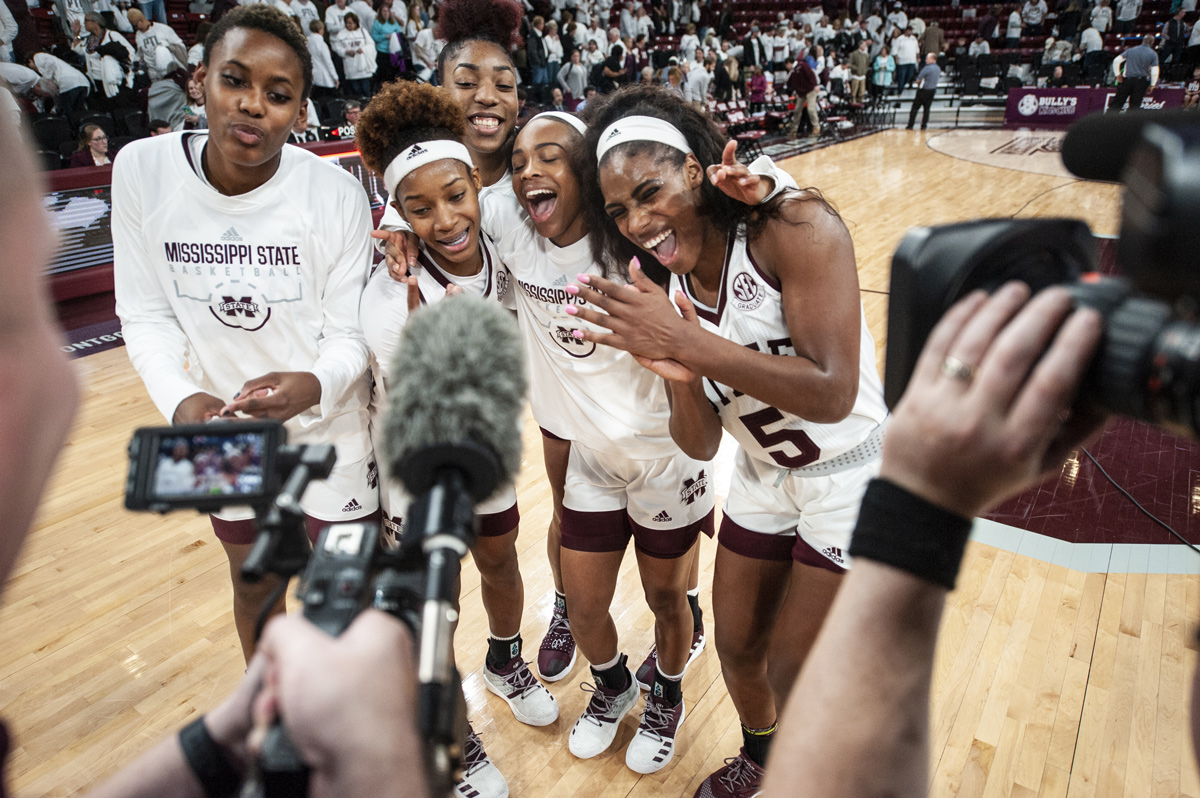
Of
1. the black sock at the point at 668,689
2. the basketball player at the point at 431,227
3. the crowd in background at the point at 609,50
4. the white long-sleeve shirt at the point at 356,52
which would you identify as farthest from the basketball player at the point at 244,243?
the white long-sleeve shirt at the point at 356,52

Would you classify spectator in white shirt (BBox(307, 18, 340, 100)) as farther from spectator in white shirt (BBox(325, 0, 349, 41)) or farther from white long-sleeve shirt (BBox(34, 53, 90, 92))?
white long-sleeve shirt (BBox(34, 53, 90, 92))

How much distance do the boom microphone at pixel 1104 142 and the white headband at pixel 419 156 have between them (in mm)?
1630

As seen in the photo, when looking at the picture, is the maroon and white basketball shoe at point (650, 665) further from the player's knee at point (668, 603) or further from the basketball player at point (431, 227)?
the basketball player at point (431, 227)

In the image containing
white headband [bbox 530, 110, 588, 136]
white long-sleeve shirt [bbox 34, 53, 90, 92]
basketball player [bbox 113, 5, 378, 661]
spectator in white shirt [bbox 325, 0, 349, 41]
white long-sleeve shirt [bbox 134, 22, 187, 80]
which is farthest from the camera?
spectator in white shirt [bbox 325, 0, 349, 41]

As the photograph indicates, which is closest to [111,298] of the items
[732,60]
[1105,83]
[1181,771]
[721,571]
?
[721,571]

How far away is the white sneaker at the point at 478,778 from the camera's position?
2.27 metres

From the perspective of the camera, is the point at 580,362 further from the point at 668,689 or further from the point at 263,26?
the point at 263,26

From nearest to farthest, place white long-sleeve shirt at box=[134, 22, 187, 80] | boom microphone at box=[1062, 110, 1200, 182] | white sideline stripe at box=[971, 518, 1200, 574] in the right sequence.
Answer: boom microphone at box=[1062, 110, 1200, 182] → white sideline stripe at box=[971, 518, 1200, 574] → white long-sleeve shirt at box=[134, 22, 187, 80]

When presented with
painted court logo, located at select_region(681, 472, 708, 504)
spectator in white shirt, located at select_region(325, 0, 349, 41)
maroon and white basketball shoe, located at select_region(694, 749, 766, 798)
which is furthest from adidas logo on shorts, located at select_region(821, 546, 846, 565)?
spectator in white shirt, located at select_region(325, 0, 349, 41)

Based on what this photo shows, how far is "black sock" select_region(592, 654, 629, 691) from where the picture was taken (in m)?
2.53

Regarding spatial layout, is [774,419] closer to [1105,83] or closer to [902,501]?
[902,501]

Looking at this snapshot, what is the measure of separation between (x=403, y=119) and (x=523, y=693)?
191 centimetres

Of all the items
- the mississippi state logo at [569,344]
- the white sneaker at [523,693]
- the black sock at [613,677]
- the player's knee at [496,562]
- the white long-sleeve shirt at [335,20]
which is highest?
the white long-sleeve shirt at [335,20]

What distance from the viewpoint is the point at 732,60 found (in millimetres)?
15359
